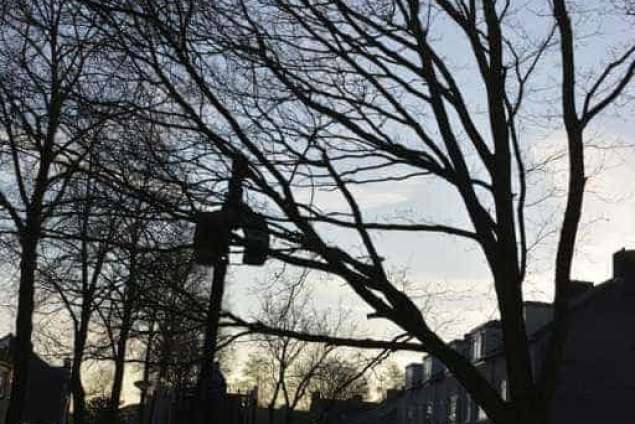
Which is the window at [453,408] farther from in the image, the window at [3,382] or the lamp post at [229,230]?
the lamp post at [229,230]

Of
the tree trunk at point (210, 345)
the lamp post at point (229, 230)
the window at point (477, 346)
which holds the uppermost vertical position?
the window at point (477, 346)

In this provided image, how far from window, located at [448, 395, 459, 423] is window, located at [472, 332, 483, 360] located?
4.70 m

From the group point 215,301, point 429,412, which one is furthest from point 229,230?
point 429,412

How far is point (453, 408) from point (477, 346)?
6.26 metres

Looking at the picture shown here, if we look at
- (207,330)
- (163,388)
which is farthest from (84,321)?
(207,330)

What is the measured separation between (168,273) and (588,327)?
3280 cm

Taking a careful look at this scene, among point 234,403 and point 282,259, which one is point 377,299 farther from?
point 234,403

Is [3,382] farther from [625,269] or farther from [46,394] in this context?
[625,269]

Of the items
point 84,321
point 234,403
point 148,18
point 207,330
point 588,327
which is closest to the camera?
point 148,18

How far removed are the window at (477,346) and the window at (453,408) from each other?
4.70m

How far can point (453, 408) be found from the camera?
5353 centimetres

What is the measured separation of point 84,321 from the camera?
25.5 m

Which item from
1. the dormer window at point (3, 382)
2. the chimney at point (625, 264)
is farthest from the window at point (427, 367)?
the dormer window at point (3, 382)

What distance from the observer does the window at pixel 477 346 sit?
4800 centimetres
